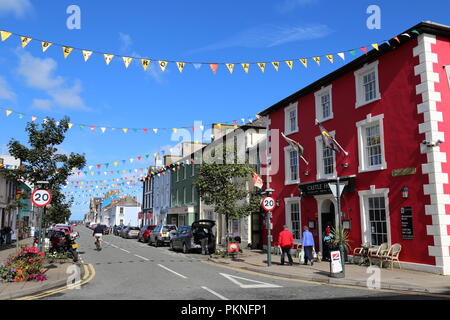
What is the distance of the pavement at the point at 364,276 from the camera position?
10.1 meters

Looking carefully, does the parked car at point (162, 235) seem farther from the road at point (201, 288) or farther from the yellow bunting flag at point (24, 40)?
the yellow bunting flag at point (24, 40)

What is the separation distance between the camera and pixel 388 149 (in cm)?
1449

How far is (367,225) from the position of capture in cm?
1525

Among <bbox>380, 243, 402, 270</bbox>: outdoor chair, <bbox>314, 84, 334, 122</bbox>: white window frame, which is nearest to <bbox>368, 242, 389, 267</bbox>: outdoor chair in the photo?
<bbox>380, 243, 402, 270</bbox>: outdoor chair

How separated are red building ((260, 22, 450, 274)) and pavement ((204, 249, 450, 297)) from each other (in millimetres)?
995

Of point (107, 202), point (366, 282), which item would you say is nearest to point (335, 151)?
point (366, 282)

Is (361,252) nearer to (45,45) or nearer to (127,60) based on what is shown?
(127,60)

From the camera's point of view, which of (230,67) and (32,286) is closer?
(32,286)

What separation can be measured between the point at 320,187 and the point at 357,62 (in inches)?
231

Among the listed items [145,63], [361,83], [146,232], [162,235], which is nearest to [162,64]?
[145,63]

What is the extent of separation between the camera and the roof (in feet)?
43.4

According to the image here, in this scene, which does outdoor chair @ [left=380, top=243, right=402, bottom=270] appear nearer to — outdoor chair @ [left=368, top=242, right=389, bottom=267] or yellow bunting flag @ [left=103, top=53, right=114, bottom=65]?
outdoor chair @ [left=368, top=242, right=389, bottom=267]

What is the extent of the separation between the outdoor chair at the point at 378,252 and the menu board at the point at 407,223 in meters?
0.88

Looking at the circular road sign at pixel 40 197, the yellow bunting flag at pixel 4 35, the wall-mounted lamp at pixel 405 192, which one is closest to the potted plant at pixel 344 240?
the wall-mounted lamp at pixel 405 192
